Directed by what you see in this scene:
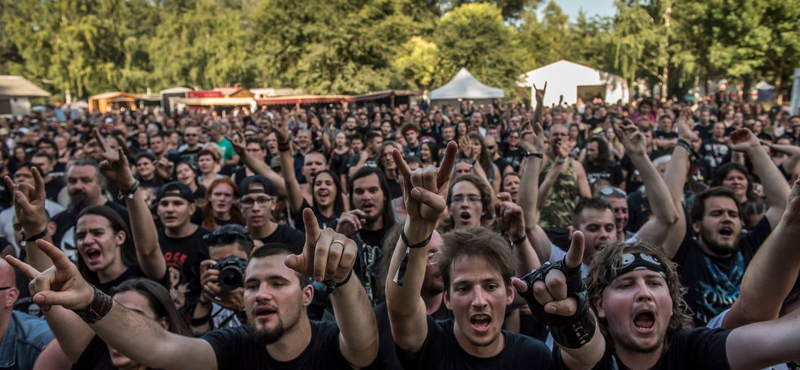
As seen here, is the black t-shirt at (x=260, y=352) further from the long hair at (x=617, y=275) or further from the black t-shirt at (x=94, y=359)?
the long hair at (x=617, y=275)

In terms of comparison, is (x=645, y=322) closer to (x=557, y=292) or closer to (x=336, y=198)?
(x=557, y=292)

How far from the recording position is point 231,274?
3354 mm

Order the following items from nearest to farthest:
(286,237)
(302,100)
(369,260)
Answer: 1. (369,260)
2. (286,237)
3. (302,100)

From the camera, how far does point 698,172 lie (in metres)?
7.15

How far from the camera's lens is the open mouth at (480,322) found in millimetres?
2502

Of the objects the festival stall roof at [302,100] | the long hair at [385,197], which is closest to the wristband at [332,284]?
the long hair at [385,197]

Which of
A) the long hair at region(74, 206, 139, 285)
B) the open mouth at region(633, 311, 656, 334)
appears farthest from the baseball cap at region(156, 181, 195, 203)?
the open mouth at region(633, 311, 656, 334)

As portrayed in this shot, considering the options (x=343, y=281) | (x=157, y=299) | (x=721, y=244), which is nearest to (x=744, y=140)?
(x=721, y=244)

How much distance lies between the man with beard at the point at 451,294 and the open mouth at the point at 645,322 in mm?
406

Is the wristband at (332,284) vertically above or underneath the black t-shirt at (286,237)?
above

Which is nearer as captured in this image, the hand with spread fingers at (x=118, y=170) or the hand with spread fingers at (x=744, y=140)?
the hand with spread fingers at (x=118, y=170)

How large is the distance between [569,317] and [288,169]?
3.74m

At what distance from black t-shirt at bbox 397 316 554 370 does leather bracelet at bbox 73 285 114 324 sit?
48.2 inches

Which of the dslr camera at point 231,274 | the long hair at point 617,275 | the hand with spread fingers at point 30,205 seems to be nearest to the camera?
the long hair at point 617,275
